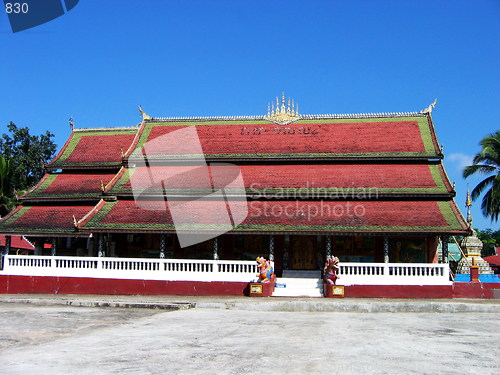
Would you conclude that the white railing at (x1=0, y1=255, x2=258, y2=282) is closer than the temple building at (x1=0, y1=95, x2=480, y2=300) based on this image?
Yes

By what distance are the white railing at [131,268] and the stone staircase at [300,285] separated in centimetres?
125

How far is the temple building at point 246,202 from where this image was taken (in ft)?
68.1

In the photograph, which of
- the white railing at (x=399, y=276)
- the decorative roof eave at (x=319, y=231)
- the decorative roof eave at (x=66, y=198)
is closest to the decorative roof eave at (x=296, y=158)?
the decorative roof eave at (x=66, y=198)

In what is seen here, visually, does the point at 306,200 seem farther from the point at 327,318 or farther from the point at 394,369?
the point at 394,369

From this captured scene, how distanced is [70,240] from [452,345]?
2037 cm

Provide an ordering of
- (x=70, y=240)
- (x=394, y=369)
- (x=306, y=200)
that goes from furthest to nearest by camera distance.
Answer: (x=70, y=240), (x=306, y=200), (x=394, y=369)

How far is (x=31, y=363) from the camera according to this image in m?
7.98

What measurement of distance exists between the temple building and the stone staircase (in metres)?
0.58

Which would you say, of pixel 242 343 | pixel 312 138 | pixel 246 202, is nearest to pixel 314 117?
pixel 312 138

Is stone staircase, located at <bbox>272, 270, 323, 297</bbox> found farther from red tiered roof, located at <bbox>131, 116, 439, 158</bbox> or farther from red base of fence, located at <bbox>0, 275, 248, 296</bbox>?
red tiered roof, located at <bbox>131, 116, 439, 158</bbox>

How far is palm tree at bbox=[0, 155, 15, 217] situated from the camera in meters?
37.3

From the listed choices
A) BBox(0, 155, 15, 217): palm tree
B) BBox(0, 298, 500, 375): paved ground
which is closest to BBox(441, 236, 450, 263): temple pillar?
BBox(0, 298, 500, 375): paved ground

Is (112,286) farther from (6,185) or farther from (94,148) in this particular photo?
(6,185)

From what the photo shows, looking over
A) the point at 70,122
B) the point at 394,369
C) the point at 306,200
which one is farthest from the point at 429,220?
the point at 70,122
